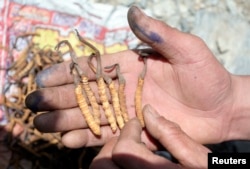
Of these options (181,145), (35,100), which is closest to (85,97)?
(35,100)

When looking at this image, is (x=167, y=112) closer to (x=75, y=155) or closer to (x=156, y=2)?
(x=75, y=155)

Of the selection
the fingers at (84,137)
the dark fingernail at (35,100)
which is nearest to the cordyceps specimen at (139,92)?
the fingers at (84,137)

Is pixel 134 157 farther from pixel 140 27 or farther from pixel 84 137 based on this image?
pixel 140 27

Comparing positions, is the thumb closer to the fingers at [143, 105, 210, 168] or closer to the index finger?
the index finger

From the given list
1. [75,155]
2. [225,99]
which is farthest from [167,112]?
[75,155]

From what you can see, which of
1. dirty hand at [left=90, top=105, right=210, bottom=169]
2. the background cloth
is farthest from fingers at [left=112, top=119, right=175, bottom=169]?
the background cloth

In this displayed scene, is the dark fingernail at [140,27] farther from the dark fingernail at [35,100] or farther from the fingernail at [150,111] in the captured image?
the dark fingernail at [35,100]
